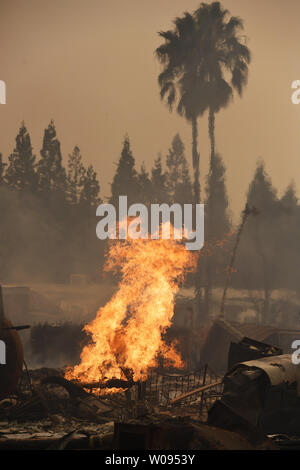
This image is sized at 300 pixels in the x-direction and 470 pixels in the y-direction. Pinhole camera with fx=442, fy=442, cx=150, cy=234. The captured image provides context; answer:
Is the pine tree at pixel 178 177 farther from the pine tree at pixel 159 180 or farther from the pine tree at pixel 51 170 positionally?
the pine tree at pixel 51 170

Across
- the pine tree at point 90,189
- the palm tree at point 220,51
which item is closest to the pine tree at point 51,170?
the pine tree at point 90,189

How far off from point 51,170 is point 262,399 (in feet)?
121

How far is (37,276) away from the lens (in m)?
39.5

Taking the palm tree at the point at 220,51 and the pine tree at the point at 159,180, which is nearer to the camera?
the palm tree at the point at 220,51

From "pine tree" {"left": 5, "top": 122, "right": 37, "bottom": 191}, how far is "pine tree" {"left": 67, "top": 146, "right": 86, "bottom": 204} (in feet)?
11.3

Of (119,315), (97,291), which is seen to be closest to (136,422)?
(119,315)

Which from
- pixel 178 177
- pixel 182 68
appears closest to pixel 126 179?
pixel 178 177

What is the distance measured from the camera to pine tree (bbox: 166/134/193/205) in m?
43.9

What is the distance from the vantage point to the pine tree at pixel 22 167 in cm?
→ 4247

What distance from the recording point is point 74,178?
145 feet

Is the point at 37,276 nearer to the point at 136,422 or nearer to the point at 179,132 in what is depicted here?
the point at 179,132

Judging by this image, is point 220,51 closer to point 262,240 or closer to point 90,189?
point 262,240

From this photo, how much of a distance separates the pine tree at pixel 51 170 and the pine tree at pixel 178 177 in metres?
10.8
